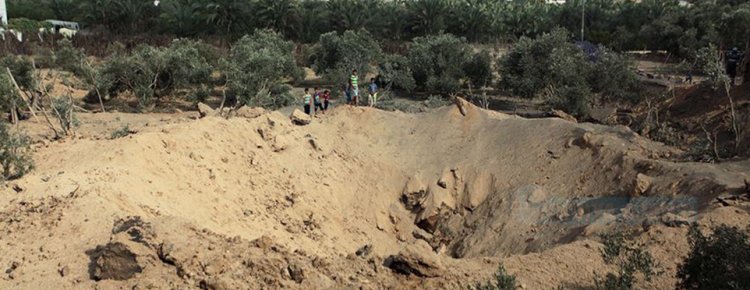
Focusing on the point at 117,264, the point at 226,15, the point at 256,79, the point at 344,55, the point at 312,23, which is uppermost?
the point at 117,264

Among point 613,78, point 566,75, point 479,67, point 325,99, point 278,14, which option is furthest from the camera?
point 278,14

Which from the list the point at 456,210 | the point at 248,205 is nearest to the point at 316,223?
the point at 248,205

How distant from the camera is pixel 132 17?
1834 inches

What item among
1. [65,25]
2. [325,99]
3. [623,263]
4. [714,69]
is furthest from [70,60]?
[65,25]

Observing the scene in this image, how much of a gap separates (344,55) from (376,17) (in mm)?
21381

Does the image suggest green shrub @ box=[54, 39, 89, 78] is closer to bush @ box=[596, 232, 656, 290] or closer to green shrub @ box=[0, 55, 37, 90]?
green shrub @ box=[0, 55, 37, 90]

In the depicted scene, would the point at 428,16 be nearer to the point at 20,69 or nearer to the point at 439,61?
the point at 439,61

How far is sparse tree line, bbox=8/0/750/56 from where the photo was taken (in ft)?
148

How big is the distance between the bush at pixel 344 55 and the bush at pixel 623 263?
18788mm

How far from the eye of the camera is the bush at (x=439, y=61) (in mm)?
25794

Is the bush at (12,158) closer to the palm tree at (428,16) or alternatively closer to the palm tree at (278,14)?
the palm tree at (278,14)

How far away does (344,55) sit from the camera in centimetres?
2792

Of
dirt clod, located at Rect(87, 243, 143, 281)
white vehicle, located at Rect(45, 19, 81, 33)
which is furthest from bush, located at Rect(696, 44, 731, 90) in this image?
white vehicle, located at Rect(45, 19, 81, 33)

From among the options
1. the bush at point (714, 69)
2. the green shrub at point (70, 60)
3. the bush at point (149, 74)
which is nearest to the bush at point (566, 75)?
the bush at point (714, 69)
